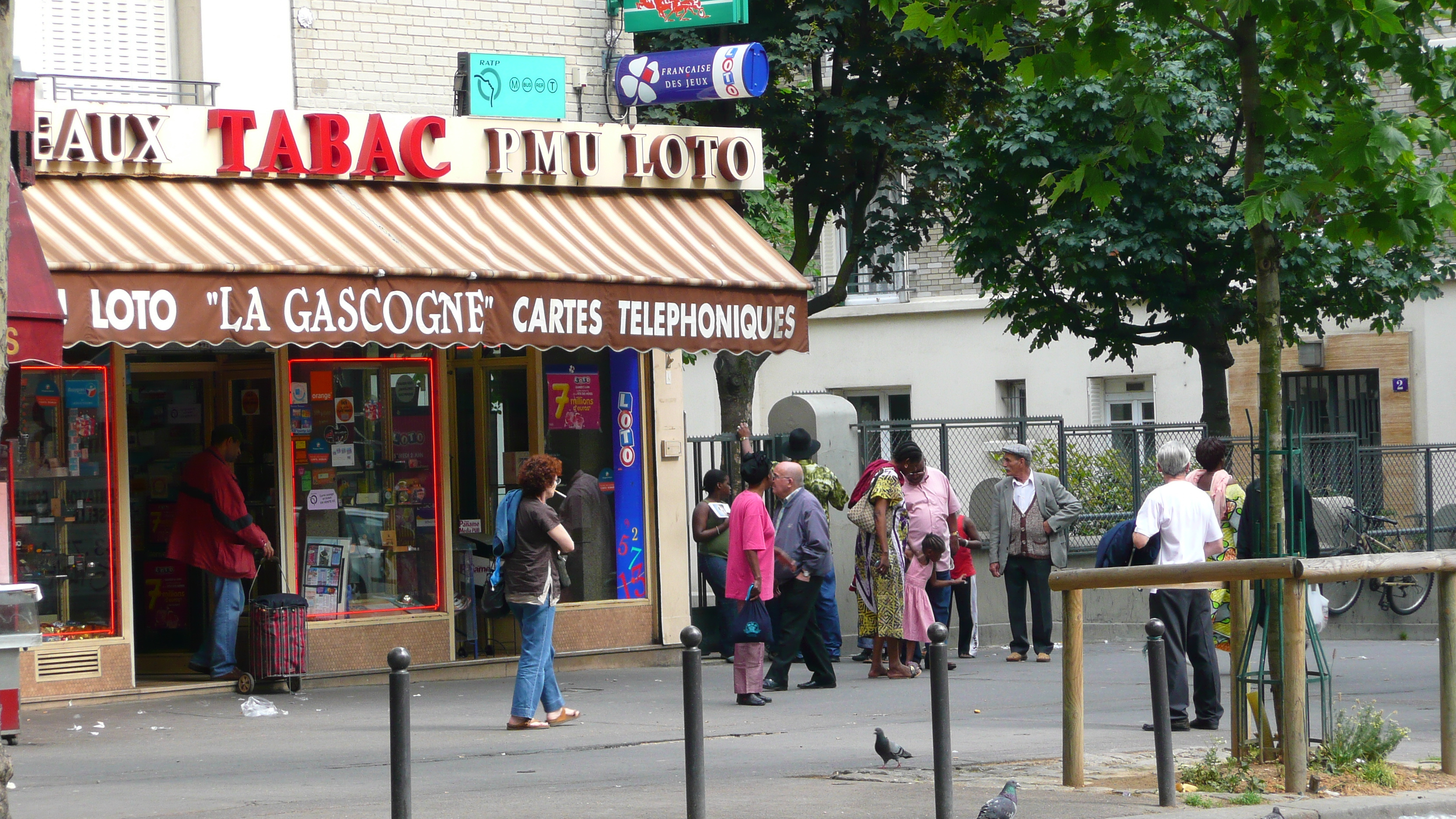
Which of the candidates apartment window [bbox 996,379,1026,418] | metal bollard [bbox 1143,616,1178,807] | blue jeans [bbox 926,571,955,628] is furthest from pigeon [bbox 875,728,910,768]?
apartment window [bbox 996,379,1026,418]

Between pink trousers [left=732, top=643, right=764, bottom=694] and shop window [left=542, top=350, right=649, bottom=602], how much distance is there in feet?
8.53

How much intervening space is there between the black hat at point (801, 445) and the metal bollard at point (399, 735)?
789 cm

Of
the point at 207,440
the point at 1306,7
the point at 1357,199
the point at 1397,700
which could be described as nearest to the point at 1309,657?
the point at 1397,700

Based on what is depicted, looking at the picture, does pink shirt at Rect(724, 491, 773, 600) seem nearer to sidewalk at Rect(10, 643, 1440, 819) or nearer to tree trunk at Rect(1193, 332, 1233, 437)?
sidewalk at Rect(10, 643, 1440, 819)

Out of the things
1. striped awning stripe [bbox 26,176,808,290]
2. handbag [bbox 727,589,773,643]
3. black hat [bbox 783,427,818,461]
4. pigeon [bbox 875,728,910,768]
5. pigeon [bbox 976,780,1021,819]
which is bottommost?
pigeon [bbox 875,728,910,768]

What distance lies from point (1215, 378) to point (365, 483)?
12.3m

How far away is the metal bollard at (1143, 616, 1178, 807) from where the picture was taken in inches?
305

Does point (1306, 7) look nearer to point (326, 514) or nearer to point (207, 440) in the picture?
point (326, 514)

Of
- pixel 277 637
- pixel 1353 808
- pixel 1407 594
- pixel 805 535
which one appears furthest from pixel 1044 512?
pixel 1353 808

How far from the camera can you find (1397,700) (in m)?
12.2

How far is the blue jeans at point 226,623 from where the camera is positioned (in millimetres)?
12688

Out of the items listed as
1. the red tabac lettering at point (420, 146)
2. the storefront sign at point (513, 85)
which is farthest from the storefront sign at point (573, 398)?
the storefront sign at point (513, 85)

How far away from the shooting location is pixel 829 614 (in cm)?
1406

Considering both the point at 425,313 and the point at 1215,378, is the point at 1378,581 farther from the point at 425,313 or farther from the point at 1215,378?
the point at 425,313
